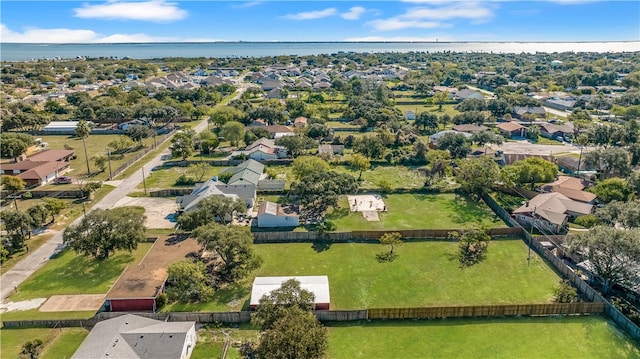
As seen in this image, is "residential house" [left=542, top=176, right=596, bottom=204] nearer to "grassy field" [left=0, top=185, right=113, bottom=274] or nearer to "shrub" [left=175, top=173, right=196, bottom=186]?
"shrub" [left=175, top=173, right=196, bottom=186]

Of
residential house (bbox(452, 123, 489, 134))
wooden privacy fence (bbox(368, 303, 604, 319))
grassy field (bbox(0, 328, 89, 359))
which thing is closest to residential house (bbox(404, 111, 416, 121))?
residential house (bbox(452, 123, 489, 134))

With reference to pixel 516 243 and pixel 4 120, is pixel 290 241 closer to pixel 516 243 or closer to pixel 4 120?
pixel 516 243

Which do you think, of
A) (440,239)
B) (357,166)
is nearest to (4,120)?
(357,166)

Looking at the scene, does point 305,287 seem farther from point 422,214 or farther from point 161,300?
point 422,214

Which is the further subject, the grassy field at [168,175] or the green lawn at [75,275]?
the grassy field at [168,175]

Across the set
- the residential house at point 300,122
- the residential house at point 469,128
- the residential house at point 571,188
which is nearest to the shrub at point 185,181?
the residential house at point 300,122

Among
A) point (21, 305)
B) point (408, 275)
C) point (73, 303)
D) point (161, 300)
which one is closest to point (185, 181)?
point (73, 303)

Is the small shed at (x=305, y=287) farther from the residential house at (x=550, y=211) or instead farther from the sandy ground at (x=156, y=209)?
the residential house at (x=550, y=211)
